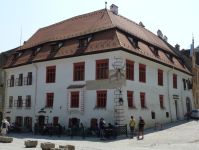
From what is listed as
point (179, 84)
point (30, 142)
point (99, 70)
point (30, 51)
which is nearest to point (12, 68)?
point (30, 51)

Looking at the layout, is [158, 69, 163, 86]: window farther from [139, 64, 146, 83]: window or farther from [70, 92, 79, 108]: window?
[70, 92, 79, 108]: window

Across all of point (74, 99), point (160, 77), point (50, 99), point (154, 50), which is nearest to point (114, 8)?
point (154, 50)

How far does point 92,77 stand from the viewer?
23297 mm

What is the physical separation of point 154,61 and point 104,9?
9302mm

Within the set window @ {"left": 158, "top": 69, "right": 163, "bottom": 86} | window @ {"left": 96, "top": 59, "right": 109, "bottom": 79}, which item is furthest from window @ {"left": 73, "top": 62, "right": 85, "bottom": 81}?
window @ {"left": 158, "top": 69, "right": 163, "bottom": 86}

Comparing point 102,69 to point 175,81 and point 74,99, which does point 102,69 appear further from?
point 175,81

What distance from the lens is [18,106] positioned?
1203 inches

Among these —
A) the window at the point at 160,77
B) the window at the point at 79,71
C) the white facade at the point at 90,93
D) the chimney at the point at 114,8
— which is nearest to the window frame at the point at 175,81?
the white facade at the point at 90,93

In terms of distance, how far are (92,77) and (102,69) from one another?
1301mm

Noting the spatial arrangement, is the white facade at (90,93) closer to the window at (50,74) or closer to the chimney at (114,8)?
the window at (50,74)

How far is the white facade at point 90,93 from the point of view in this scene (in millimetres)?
22247

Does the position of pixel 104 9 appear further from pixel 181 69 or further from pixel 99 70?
pixel 181 69

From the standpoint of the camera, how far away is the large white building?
22.3m

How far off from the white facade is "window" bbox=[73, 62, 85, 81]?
0.42 m
